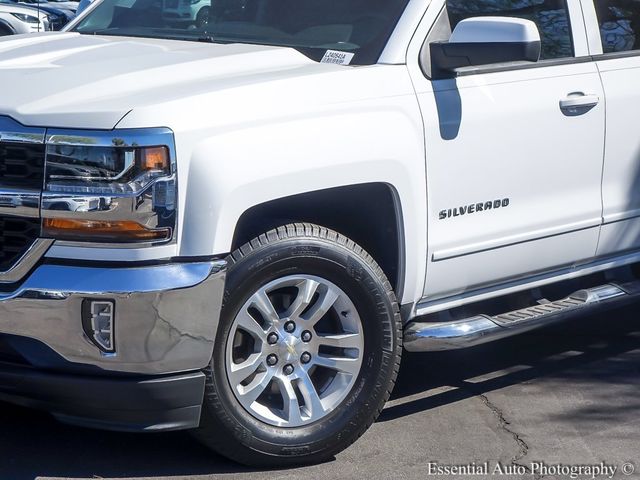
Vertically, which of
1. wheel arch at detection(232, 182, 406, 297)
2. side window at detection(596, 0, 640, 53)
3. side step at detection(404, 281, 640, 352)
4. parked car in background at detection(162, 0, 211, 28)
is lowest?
side step at detection(404, 281, 640, 352)

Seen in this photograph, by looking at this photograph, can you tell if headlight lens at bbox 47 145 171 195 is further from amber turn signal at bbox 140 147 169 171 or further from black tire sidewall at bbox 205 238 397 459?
black tire sidewall at bbox 205 238 397 459

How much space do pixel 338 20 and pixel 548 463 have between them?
1.96 meters

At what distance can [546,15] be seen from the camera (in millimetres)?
5078

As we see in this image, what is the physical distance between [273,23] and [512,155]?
116 cm

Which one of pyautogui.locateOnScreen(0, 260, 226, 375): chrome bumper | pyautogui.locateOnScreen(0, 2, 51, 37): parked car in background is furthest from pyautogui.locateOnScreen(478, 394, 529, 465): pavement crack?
pyautogui.locateOnScreen(0, 2, 51, 37): parked car in background

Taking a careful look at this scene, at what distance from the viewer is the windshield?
4.62 meters

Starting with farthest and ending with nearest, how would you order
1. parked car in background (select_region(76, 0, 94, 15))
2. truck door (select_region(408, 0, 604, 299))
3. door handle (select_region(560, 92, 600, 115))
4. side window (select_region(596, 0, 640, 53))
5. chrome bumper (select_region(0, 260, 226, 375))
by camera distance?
parked car in background (select_region(76, 0, 94, 15))
side window (select_region(596, 0, 640, 53))
door handle (select_region(560, 92, 600, 115))
truck door (select_region(408, 0, 604, 299))
chrome bumper (select_region(0, 260, 226, 375))

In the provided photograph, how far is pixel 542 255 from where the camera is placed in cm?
492

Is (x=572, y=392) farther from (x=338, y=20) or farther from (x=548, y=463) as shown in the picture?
(x=338, y=20)

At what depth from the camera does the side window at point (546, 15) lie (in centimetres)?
496

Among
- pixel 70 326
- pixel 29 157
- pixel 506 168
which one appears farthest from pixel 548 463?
pixel 29 157

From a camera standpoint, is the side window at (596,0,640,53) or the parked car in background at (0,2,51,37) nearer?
the side window at (596,0,640,53)

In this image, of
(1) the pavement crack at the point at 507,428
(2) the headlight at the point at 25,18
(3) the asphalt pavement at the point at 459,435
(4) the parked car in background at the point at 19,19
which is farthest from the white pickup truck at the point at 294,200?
(2) the headlight at the point at 25,18

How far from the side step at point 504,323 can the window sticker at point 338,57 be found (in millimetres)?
1081
